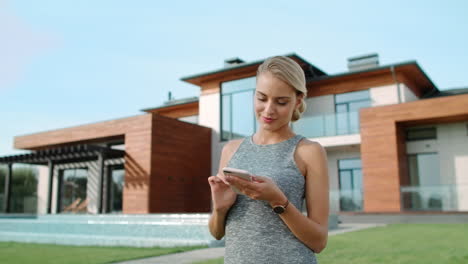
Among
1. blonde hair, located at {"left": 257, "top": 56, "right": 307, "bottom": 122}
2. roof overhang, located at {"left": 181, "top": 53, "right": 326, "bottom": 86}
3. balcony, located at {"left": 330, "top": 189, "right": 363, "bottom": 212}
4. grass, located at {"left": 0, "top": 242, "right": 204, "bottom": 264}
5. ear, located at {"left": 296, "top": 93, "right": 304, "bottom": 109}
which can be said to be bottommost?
grass, located at {"left": 0, "top": 242, "right": 204, "bottom": 264}

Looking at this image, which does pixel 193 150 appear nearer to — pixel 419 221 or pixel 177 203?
pixel 177 203

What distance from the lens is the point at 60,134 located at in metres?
23.4

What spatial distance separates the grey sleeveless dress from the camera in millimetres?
1394

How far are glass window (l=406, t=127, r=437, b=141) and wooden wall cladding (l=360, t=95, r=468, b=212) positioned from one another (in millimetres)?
560

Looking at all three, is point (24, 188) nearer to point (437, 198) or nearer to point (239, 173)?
point (437, 198)

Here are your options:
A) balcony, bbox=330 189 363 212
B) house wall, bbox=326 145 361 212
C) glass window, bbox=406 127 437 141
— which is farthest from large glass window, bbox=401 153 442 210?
house wall, bbox=326 145 361 212

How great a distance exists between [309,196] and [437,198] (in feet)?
55.6

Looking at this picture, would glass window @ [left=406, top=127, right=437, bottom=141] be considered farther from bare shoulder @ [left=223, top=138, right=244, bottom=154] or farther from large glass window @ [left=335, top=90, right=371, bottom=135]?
bare shoulder @ [left=223, top=138, right=244, bottom=154]

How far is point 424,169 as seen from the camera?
1866cm

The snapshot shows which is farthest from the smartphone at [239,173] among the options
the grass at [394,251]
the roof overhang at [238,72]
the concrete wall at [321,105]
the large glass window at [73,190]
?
the large glass window at [73,190]

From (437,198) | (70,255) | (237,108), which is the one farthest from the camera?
(237,108)

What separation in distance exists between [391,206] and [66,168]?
18.4 meters

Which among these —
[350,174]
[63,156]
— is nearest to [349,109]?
[350,174]

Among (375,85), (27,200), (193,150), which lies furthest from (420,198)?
(27,200)
